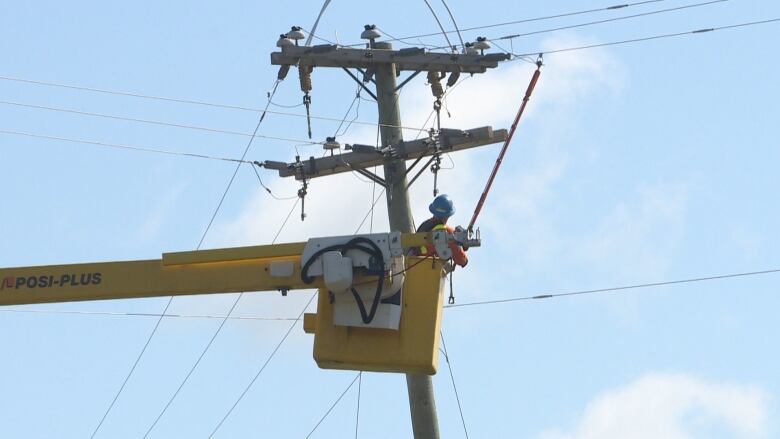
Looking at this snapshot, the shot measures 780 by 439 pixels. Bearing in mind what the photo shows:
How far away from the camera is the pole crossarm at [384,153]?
21.6 meters

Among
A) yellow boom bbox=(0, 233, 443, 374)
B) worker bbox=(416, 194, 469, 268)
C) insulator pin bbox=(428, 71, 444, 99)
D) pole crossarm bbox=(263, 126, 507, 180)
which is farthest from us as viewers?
insulator pin bbox=(428, 71, 444, 99)

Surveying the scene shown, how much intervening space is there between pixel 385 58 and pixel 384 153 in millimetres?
1067

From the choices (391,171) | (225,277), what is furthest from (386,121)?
(225,277)

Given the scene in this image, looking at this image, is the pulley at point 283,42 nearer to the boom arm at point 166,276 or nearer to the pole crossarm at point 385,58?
the pole crossarm at point 385,58

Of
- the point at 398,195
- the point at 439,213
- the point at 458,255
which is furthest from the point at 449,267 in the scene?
the point at 398,195

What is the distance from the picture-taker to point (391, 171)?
21562 millimetres

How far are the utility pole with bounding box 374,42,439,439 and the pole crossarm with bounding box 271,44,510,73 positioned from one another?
0.12 metres

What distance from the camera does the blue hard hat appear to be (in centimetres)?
1891

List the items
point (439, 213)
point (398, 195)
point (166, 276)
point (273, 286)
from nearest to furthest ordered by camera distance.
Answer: point (273, 286)
point (166, 276)
point (439, 213)
point (398, 195)

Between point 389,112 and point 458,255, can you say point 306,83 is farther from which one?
point 458,255

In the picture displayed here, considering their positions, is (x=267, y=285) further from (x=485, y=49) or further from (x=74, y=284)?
(x=485, y=49)

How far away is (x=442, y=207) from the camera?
1894 centimetres

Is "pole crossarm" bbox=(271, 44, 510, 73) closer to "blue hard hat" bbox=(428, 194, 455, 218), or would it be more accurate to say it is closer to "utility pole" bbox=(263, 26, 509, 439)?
"utility pole" bbox=(263, 26, 509, 439)

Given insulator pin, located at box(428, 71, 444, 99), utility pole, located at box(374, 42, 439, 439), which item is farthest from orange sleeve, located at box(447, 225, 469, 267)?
insulator pin, located at box(428, 71, 444, 99)
